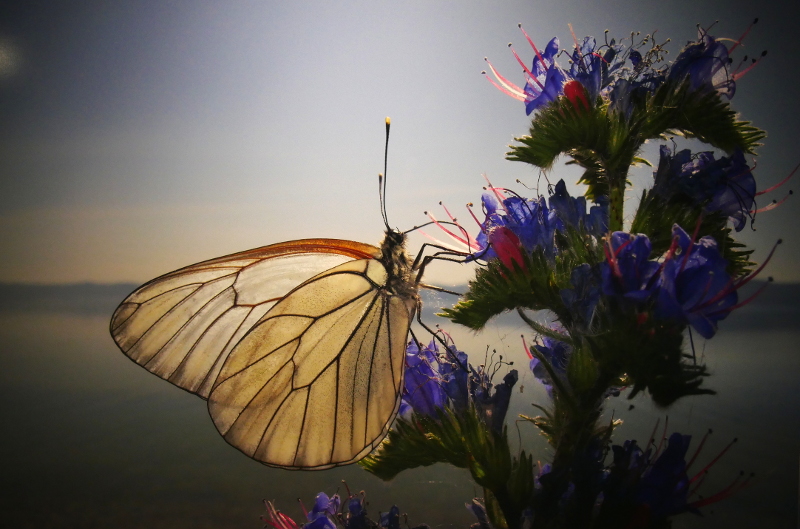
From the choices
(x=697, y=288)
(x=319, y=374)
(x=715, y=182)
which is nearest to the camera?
(x=697, y=288)

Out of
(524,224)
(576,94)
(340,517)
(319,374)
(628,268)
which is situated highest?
(576,94)

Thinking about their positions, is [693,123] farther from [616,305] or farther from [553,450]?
[553,450]

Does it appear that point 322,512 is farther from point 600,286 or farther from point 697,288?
point 697,288

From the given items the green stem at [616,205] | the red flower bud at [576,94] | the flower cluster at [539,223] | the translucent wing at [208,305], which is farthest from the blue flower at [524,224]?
the translucent wing at [208,305]

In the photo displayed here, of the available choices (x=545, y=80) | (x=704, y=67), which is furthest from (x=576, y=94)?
(x=704, y=67)

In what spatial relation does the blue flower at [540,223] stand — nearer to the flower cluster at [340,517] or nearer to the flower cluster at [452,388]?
the flower cluster at [452,388]
